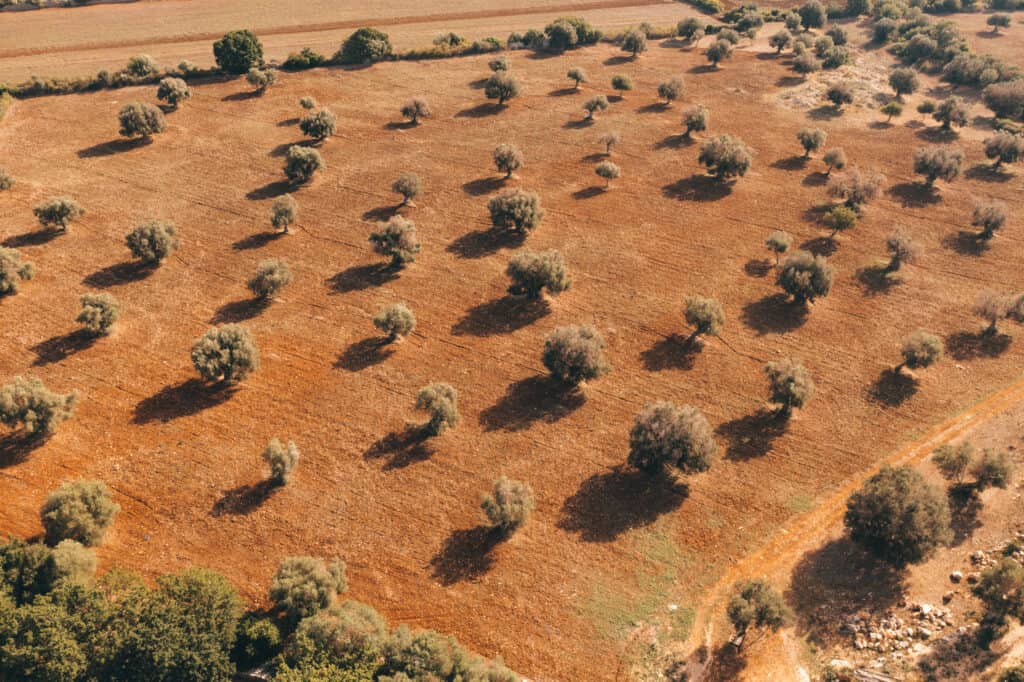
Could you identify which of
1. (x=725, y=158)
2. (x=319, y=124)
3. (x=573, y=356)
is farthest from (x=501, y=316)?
(x=319, y=124)

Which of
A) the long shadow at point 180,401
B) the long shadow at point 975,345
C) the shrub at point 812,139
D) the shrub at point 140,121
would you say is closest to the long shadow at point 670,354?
the long shadow at point 975,345

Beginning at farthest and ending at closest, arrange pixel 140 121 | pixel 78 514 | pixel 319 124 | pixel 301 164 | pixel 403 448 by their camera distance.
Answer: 1. pixel 319 124
2. pixel 140 121
3. pixel 301 164
4. pixel 403 448
5. pixel 78 514

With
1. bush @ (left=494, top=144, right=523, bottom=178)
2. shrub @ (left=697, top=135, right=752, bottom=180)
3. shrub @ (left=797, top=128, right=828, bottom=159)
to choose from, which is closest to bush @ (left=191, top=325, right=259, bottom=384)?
bush @ (left=494, top=144, right=523, bottom=178)

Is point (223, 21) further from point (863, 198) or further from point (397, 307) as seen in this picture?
point (863, 198)

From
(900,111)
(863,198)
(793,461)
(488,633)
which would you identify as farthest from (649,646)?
(900,111)

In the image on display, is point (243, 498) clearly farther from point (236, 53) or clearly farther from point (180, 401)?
point (236, 53)

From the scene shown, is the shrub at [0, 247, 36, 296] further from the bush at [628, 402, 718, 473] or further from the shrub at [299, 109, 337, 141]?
the bush at [628, 402, 718, 473]

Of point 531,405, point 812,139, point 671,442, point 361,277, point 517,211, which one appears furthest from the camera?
point 812,139
